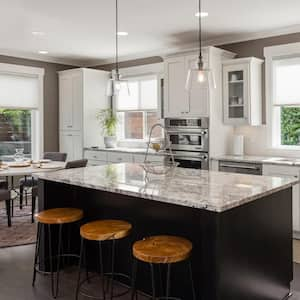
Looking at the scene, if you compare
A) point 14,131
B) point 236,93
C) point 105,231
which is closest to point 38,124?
point 14,131

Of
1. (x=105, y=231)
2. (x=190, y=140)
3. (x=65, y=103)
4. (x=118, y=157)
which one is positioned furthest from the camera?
(x=65, y=103)

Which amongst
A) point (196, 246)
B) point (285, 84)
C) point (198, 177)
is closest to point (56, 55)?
point (285, 84)

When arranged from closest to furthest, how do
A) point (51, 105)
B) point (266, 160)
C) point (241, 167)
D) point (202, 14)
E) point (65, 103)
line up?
point (202, 14)
point (266, 160)
point (241, 167)
point (65, 103)
point (51, 105)

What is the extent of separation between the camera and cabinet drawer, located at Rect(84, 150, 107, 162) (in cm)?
680

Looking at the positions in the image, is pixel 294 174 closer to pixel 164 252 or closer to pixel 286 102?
pixel 286 102

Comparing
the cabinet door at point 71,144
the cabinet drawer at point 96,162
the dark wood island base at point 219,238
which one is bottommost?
the dark wood island base at point 219,238

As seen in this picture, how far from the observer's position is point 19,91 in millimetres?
7098

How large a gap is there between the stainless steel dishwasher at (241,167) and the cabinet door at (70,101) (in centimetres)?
306

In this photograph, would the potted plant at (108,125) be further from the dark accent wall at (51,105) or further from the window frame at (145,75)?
the dark accent wall at (51,105)

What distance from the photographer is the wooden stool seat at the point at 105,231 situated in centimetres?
274

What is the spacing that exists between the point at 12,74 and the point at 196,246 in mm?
5445

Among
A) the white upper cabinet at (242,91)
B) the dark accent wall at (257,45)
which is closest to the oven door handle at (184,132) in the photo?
the white upper cabinet at (242,91)

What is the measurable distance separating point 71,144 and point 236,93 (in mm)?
3402

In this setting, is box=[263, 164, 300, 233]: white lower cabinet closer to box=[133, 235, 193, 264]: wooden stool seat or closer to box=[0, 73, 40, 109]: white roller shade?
box=[133, 235, 193, 264]: wooden stool seat
